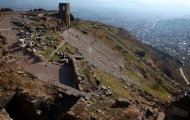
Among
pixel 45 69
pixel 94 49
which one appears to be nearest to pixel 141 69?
pixel 94 49

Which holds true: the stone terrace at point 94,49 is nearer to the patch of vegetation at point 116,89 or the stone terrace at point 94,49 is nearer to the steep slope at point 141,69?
the steep slope at point 141,69

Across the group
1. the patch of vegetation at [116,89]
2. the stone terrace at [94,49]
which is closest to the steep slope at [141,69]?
the stone terrace at [94,49]

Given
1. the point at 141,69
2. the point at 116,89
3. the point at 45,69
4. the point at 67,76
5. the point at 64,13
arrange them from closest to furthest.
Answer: the point at 67,76 → the point at 45,69 → the point at 116,89 → the point at 141,69 → the point at 64,13

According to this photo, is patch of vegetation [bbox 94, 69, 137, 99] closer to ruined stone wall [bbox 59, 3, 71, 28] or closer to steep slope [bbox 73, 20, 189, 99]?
steep slope [bbox 73, 20, 189, 99]

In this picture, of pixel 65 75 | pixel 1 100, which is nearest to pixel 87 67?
pixel 65 75

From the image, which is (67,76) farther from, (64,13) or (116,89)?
(64,13)

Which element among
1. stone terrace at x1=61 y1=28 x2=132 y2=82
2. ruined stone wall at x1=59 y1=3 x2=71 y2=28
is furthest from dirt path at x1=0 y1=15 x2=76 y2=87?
ruined stone wall at x1=59 y1=3 x2=71 y2=28

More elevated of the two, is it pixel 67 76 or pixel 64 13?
pixel 64 13

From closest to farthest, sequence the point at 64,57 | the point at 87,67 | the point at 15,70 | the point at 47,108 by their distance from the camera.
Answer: the point at 47,108 → the point at 15,70 → the point at 87,67 → the point at 64,57

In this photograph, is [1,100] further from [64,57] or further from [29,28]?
[29,28]

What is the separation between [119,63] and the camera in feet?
111

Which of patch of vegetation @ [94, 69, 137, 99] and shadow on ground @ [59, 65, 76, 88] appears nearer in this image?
shadow on ground @ [59, 65, 76, 88]

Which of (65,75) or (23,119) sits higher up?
(65,75)

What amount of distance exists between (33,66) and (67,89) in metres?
5.47
